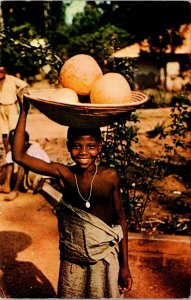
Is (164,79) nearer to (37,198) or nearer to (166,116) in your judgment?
(166,116)

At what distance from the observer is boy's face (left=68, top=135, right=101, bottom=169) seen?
89.7 inches

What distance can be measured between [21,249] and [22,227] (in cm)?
49

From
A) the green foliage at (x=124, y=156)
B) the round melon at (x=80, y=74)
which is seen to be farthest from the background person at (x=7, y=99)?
the round melon at (x=80, y=74)

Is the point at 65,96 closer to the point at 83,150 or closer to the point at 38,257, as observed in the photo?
the point at 83,150

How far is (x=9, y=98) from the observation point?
681 centimetres

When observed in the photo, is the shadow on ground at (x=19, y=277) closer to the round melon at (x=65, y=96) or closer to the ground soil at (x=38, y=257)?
the ground soil at (x=38, y=257)

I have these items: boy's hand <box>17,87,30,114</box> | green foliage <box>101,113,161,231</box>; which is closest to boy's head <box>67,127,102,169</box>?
boy's hand <box>17,87,30,114</box>

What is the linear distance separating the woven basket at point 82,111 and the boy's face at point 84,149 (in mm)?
195

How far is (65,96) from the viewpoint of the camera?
6.84 feet

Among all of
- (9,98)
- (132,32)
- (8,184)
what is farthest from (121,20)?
(8,184)

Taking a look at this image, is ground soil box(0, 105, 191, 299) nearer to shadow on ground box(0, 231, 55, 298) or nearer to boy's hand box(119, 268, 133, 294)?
shadow on ground box(0, 231, 55, 298)

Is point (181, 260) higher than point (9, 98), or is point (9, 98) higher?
point (9, 98)

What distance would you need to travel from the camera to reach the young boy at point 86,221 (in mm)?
2248

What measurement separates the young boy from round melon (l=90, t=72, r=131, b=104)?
24 cm
